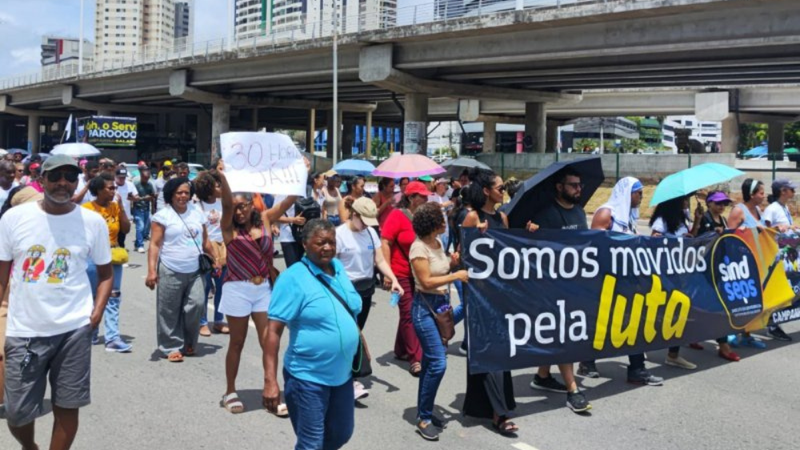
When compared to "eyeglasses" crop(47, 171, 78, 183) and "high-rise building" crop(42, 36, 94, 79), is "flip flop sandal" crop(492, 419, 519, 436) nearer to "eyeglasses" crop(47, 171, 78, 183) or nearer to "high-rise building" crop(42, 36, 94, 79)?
"eyeglasses" crop(47, 171, 78, 183)

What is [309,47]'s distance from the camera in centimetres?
3369

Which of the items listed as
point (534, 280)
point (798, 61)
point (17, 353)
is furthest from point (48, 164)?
point (798, 61)

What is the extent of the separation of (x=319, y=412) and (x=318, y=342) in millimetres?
345

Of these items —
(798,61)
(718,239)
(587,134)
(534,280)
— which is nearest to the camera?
(534,280)

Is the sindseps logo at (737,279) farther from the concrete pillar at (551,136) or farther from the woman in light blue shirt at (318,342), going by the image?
the concrete pillar at (551,136)

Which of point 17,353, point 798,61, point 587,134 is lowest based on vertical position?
point 17,353

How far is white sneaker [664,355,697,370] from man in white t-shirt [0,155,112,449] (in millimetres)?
5222

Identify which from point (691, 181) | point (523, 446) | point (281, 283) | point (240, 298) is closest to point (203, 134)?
point (691, 181)

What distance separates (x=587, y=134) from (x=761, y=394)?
402 ft

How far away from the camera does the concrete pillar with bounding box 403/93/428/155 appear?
34.2m

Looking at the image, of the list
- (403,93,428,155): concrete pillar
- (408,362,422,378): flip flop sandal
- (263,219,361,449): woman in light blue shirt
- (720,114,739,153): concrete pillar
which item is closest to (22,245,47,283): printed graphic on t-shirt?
(263,219,361,449): woman in light blue shirt

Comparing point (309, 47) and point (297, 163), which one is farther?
point (309, 47)

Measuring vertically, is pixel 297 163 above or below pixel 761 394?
above

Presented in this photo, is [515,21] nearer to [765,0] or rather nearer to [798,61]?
[765,0]
